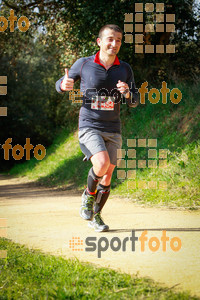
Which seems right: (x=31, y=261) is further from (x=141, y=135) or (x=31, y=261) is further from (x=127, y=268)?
(x=141, y=135)

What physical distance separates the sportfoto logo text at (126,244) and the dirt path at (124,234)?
19mm

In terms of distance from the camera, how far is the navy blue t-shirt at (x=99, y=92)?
5109 mm

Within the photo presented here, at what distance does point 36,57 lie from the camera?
26.0 metres

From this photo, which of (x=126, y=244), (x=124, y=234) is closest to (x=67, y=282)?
(x=126, y=244)

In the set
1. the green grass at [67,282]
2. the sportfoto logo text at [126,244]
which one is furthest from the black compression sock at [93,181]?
the green grass at [67,282]

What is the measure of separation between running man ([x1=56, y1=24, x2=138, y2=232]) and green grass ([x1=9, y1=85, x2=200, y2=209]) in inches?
98.3

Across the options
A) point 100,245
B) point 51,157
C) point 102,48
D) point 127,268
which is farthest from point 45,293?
point 51,157

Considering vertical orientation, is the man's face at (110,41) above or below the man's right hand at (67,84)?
above

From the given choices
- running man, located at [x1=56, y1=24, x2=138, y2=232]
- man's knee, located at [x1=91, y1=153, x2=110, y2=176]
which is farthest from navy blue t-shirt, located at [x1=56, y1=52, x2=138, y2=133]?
man's knee, located at [x1=91, y1=153, x2=110, y2=176]

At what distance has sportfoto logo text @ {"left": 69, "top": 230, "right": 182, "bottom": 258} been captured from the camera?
4.41 m

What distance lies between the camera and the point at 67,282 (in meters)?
3.28

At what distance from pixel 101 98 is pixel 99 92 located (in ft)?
0.26

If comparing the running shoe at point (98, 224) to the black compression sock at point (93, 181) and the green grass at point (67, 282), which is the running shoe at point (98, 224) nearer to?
the black compression sock at point (93, 181)

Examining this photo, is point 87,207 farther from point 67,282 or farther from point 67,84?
point 67,282
